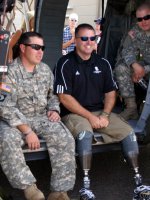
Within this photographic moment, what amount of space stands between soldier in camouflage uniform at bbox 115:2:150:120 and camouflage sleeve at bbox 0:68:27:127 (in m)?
1.30

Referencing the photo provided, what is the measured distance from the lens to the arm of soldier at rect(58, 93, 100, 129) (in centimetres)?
445

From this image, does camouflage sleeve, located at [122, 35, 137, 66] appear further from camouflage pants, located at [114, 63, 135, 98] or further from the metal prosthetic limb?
the metal prosthetic limb

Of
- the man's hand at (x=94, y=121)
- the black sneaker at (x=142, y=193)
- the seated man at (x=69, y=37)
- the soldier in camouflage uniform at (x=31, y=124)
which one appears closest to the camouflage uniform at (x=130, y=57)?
the man's hand at (x=94, y=121)

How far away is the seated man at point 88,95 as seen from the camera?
14.4 ft

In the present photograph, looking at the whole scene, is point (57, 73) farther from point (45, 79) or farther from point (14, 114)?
point (14, 114)

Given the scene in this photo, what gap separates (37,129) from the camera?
14.0 feet

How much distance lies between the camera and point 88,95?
15.2 feet

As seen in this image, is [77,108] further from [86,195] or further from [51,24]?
[51,24]

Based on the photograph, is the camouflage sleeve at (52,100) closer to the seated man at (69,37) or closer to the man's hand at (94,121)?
the man's hand at (94,121)

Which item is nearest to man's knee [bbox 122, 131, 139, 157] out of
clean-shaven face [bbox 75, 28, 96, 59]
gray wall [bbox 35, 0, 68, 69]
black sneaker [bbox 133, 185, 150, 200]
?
black sneaker [bbox 133, 185, 150, 200]

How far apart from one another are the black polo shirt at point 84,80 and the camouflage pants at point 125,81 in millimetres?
235

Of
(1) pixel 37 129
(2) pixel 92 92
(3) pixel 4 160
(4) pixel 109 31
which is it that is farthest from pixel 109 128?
(4) pixel 109 31

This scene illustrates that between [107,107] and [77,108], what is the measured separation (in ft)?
1.16

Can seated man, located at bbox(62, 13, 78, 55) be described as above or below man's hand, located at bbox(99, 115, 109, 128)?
above
